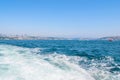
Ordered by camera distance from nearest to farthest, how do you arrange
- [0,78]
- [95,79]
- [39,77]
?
1. [0,78]
2. [39,77]
3. [95,79]

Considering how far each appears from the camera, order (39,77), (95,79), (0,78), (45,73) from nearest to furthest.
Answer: (0,78), (39,77), (45,73), (95,79)

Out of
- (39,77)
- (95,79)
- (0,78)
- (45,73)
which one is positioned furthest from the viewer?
(95,79)

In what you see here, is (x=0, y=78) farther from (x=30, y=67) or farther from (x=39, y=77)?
(x=30, y=67)

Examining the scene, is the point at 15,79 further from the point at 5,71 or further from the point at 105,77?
the point at 105,77

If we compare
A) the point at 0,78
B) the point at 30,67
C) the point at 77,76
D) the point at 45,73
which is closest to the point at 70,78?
the point at 77,76

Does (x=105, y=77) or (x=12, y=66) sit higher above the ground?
(x=12, y=66)

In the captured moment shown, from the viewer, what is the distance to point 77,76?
38.0 ft

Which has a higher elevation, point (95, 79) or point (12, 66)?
point (12, 66)

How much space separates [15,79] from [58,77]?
7.27ft

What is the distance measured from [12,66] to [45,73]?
196 centimetres

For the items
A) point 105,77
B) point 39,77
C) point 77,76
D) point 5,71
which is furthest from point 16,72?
point 105,77

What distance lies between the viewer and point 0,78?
9.66 m

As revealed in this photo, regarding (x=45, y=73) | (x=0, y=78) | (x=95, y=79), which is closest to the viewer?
(x=0, y=78)

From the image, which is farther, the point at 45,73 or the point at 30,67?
the point at 30,67
